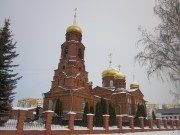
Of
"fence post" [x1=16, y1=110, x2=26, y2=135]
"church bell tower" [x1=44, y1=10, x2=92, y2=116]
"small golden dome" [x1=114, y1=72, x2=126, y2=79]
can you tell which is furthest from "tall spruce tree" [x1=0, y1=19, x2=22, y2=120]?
"small golden dome" [x1=114, y1=72, x2=126, y2=79]

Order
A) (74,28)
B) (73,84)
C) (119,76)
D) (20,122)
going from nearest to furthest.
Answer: (20,122) → (73,84) → (74,28) → (119,76)

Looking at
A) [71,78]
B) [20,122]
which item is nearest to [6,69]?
[20,122]

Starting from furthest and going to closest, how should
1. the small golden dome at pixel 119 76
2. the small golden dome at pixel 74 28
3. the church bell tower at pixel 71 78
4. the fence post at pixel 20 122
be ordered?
1. the small golden dome at pixel 119 76
2. the small golden dome at pixel 74 28
3. the church bell tower at pixel 71 78
4. the fence post at pixel 20 122

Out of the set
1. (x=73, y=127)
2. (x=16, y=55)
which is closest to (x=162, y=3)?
(x=73, y=127)

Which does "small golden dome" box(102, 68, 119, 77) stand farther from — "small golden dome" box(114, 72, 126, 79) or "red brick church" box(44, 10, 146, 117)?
"red brick church" box(44, 10, 146, 117)

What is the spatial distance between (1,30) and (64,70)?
13.4m

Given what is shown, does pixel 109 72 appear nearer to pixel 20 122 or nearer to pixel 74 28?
pixel 74 28

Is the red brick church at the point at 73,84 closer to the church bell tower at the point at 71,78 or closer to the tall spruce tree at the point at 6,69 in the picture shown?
the church bell tower at the point at 71,78

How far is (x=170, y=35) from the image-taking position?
9938 millimetres

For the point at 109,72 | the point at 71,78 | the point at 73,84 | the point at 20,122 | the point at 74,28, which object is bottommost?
the point at 20,122

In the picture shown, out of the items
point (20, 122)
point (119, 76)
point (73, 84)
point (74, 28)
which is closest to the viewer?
point (20, 122)

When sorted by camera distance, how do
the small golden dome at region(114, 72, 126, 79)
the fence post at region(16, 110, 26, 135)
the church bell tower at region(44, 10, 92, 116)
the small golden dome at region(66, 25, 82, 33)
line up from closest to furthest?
the fence post at region(16, 110, 26, 135) → the church bell tower at region(44, 10, 92, 116) → the small golden dome at region(66, 25, 82, 33) → the small golden dome at region(114, 72, 126, 79)

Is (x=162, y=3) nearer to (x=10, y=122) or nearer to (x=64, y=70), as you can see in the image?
(x=10, y=122)

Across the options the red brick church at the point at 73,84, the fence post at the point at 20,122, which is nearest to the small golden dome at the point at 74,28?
the red brick church at the point at 73,84
